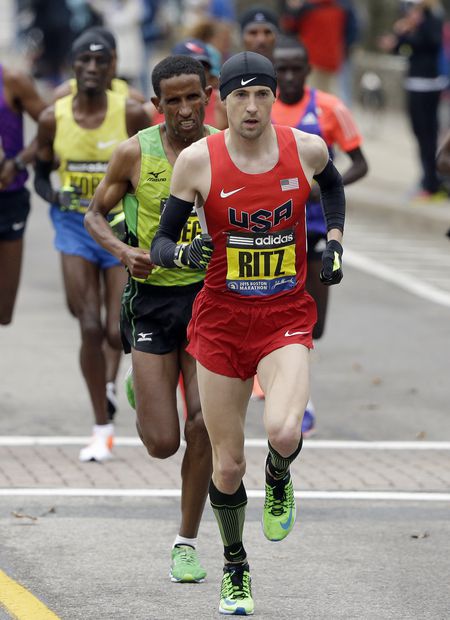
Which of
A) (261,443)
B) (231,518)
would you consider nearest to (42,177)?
(261,443)

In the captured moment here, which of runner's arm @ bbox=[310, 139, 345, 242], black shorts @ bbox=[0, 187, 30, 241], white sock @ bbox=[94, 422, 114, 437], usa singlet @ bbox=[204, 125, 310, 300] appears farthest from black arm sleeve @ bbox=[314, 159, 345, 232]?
black shorts @ bbox=[0, 187, 30, 241]

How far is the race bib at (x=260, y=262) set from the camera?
21.5 ft

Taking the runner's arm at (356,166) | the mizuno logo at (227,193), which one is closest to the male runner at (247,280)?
the mizuno logo at (227,193)

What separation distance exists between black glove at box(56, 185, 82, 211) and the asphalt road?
137 centimetres

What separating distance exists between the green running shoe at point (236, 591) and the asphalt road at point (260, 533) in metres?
0.07

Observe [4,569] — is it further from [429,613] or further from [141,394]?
[429,613]

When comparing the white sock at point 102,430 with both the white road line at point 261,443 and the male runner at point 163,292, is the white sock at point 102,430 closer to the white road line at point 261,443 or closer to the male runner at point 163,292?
the white road line at point 261,443

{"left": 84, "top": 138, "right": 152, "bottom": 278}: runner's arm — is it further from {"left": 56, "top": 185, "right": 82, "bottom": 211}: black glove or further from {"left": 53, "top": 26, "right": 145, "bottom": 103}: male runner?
{"left": 53, "top": 26, "right": 145, "bottom": 103}: male runner

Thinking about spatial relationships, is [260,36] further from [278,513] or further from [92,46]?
[278,513]

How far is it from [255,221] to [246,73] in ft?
1.85

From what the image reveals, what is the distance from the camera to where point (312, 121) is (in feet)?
33.4

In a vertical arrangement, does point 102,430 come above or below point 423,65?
above

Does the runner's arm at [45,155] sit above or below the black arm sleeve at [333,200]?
below

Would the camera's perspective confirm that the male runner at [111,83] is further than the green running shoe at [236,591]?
Yes
